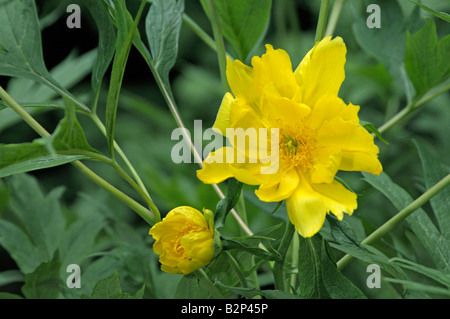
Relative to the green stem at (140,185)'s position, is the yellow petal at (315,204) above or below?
below

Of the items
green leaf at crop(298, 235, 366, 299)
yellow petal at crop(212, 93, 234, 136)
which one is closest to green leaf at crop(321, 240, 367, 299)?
green leaf at crop(298, 235, 366, 299)

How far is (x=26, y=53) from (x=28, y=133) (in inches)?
37.2

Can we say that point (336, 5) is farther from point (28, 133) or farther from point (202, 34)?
point (28, 133)

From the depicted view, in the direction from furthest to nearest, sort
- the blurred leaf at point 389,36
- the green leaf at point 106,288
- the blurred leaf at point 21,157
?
the blurred leaf at point 389,36 → the green leaf at point 106,288 → the blurred leaf at point 21,157

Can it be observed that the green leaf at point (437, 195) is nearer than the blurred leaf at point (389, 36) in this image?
Yes

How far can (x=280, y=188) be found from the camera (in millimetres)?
392

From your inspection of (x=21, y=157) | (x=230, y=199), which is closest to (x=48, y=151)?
(x=21, y=157)

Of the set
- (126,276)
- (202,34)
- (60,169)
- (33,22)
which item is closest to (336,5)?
(202,34)

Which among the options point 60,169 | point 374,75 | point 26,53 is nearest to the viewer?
point 26,53

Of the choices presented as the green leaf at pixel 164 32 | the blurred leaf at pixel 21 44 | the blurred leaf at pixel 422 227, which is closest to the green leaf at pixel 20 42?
the blurred leaf at pixel 21 44

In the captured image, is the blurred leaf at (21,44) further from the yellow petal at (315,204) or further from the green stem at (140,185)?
the yellow petal at (315,204)

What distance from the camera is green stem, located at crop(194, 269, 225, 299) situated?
1.42ft

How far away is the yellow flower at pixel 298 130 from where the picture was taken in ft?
1.22

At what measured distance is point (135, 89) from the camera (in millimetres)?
1456
